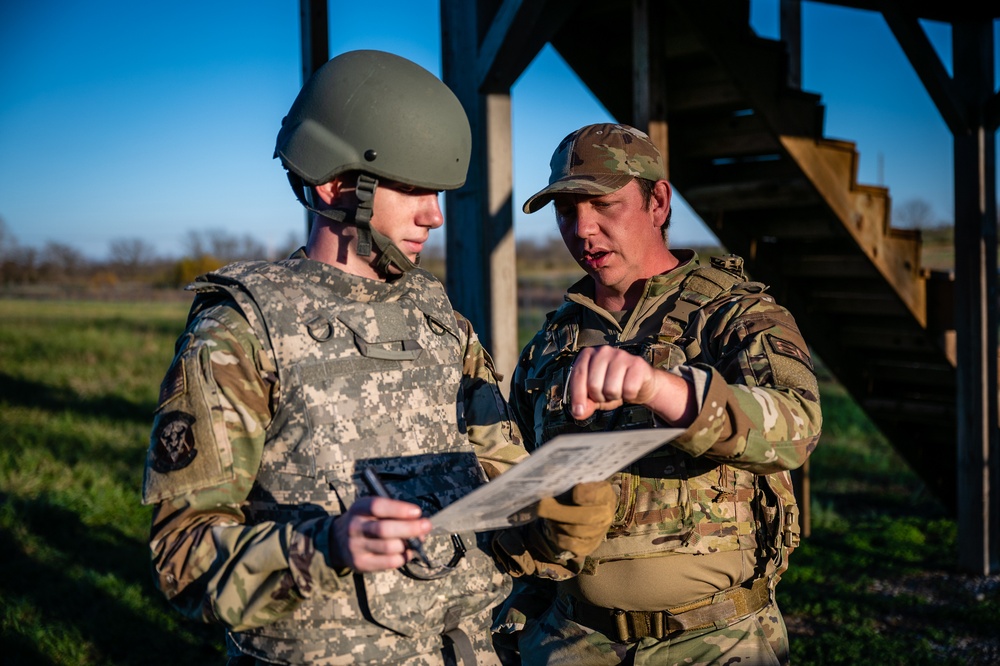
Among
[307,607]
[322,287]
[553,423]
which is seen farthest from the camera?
[553,423]

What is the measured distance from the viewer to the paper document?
1400 millimetres

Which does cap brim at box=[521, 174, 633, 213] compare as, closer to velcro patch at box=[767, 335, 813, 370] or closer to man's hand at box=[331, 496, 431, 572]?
velcro patch at box=[767, 335, 813, 370]

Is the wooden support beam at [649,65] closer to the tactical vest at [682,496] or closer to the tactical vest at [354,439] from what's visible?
the tactical vest at [682,496]

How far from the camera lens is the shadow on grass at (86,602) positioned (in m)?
4.54

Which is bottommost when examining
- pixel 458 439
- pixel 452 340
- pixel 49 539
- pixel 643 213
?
pixel 49 539

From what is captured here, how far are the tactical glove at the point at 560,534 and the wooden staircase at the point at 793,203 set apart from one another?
10.4 ft

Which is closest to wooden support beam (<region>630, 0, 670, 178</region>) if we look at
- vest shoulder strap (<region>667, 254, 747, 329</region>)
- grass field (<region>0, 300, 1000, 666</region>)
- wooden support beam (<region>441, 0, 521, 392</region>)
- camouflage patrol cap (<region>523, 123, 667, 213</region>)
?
wooden support beam (<region>441, 0, 521, 392</region>)

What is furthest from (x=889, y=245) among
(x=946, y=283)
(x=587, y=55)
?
(x=587, y=55)

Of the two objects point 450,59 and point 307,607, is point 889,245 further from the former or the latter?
point 307,607

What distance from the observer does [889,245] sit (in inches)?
212

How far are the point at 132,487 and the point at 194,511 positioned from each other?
6358mm

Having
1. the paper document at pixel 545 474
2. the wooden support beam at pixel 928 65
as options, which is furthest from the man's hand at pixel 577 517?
the wooden support beam at pixel 928 65

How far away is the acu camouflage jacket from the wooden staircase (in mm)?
2402

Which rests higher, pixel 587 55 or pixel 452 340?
pixel 587 55
